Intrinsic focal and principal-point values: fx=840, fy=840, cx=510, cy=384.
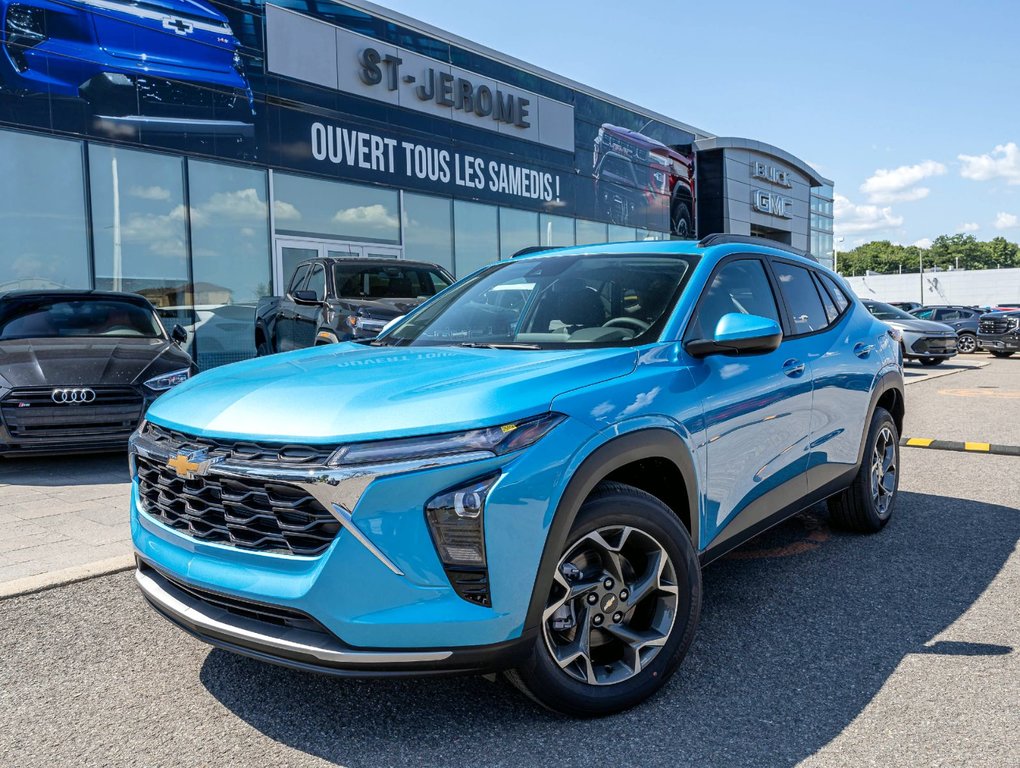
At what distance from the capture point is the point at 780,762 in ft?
8.19

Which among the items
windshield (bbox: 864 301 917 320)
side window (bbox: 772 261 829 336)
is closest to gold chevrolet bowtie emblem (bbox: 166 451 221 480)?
side window (bbox: 772 261 829 336)

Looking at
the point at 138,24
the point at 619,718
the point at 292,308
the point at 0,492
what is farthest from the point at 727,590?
the point at 138,24

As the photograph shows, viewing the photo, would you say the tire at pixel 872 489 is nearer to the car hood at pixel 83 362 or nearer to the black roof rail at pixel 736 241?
the black roof rail at pixel 736 241

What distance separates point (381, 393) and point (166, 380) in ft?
17.7

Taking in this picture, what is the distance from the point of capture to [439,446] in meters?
2.38

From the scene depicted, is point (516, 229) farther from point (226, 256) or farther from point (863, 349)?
point (863, 349)

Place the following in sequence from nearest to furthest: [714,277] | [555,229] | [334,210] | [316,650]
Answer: [316,650]
[714,277]
[334,210]
[555,229]

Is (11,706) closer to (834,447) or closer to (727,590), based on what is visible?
(727,590)

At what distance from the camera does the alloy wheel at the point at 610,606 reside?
268 cm

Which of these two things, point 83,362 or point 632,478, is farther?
point 83,362

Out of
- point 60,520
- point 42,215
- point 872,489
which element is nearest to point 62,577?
point 60,520

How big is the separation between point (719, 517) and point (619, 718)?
93cm

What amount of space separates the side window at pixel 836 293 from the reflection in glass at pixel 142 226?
11.1 m

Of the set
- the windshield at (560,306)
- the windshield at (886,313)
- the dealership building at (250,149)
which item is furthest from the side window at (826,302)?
the windshield at (886,313)
